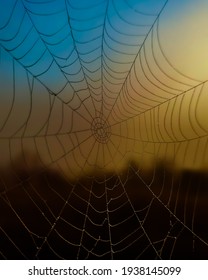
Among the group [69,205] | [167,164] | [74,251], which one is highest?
[167,164]

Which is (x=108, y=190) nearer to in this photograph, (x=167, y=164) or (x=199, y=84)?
(x=167, y=164)

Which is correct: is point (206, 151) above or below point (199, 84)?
below
